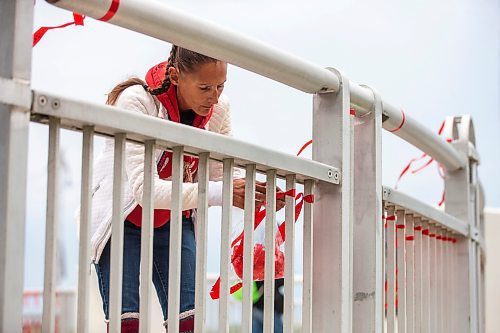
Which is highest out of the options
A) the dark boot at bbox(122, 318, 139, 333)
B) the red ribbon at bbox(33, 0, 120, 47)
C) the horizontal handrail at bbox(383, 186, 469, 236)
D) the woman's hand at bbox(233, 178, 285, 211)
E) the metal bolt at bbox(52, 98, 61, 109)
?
the red ribbon at bbox(33, 0, 120, 47)

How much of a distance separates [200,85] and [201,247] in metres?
0.71

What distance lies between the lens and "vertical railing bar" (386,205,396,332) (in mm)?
2225

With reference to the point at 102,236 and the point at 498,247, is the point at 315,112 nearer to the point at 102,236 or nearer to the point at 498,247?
the point at 102,236

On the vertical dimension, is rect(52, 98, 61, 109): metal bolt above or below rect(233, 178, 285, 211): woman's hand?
above

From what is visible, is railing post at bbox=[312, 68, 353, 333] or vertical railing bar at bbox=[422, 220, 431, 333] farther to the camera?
vertical railing bar at bbox=[422, 220, 431, 333]

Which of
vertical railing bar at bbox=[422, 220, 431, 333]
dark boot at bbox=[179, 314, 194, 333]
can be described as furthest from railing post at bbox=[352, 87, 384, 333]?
vertical railing bar at bbox=[422, 220, 431, 333]

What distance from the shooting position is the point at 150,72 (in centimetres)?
228

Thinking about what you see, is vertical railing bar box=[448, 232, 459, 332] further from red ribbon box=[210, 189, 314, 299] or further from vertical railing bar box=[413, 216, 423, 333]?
red ribbon box=[210, 189, 314, 299]

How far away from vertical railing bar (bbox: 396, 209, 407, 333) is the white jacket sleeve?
0.65 m

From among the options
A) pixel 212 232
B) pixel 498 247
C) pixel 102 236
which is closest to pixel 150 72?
pixel 102 236

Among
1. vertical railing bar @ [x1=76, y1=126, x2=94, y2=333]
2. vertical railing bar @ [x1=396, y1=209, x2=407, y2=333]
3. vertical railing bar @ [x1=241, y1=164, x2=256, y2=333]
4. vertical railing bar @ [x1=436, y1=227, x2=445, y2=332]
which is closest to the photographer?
vertical railing bar @ [x1=76, y1=126, x2=94, y2=333]

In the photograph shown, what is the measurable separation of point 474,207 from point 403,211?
1.05 meters

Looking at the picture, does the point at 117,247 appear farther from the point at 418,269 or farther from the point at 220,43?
the point at 418,269

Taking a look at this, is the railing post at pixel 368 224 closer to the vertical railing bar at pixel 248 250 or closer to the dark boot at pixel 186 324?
the dark boot at pixel 186 324
